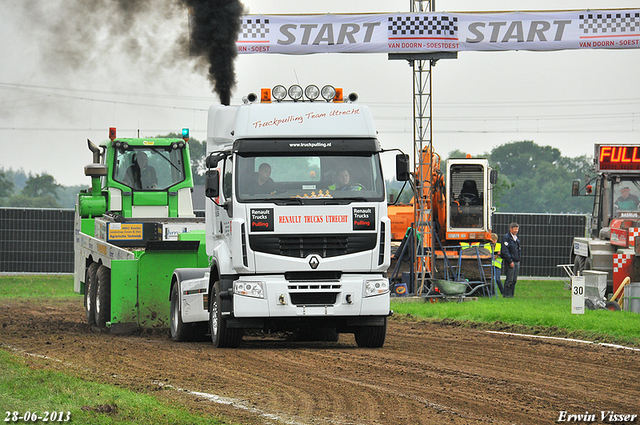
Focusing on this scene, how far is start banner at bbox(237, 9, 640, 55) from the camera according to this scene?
939 inches

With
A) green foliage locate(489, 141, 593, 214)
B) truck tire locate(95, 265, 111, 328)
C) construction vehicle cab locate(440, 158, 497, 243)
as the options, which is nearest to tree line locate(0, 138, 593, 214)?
green foliage locate(489, 141, 593, 214)

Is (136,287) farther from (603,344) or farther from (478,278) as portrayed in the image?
(478,278)

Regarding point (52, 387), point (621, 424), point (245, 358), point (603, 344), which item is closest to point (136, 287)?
point (245, 358)

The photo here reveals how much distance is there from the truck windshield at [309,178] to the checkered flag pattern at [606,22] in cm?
1311

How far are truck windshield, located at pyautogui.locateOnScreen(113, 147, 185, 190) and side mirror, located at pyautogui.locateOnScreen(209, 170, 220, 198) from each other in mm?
7264

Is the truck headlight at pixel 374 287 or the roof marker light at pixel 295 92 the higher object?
the roof marker light at pixel 295 92

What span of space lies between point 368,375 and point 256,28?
15022 millimetres

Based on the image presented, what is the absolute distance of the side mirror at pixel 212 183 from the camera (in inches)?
533

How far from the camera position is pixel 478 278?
26031 mm

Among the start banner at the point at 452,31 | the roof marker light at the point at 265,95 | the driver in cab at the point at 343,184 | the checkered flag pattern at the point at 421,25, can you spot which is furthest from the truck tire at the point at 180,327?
the checkered flag pattern at the point at 421,25

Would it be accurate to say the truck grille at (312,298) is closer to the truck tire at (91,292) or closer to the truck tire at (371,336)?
the truck tire at (371,336)

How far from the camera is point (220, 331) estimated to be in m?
13.5

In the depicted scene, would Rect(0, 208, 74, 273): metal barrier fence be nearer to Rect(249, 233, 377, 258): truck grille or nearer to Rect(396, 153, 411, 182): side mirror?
Rect(249, 233, 377, 258): truck grille

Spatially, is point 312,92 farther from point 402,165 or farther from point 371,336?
point 371,336
